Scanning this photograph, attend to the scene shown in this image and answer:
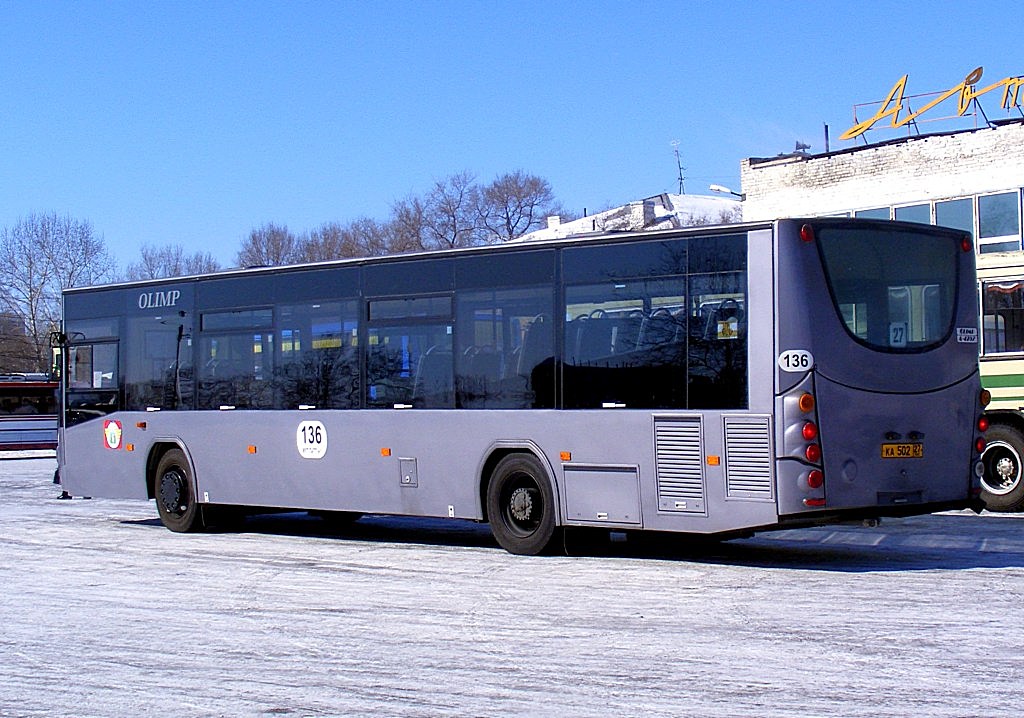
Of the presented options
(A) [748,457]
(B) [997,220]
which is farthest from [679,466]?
(B) [997,220]

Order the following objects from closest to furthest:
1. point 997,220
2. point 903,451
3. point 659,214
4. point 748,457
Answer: point 748,457 → point 903,451 → point 997,220 → point 659,214

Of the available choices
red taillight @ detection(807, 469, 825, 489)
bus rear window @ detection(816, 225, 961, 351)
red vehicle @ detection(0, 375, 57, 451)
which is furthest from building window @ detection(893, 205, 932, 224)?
red vehicle @ detection(0, 375, 57, 451)

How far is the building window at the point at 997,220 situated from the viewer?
88.9ft

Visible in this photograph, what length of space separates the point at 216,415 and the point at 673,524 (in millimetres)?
6931

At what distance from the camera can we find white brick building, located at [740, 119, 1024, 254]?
2822 cm

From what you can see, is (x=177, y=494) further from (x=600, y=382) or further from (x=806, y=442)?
(x=806, y=442)

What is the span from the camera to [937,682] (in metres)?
7.69

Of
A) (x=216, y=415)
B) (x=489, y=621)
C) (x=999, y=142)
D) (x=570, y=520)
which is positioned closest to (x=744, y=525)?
(x=570, y=520)

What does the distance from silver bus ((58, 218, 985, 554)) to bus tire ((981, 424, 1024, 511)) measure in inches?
215

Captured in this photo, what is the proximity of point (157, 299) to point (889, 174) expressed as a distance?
19793mm

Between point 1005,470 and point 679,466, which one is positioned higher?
point 679,466

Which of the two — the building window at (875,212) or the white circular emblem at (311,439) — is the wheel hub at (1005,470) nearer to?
the white circular emblem at (311,439)

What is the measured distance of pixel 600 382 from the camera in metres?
13.7

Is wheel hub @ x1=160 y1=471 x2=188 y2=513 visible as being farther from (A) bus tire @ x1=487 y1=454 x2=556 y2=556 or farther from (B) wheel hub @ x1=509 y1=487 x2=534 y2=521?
(B) wheel hub @ x1=509 y1=487 x2=534 y2=521
